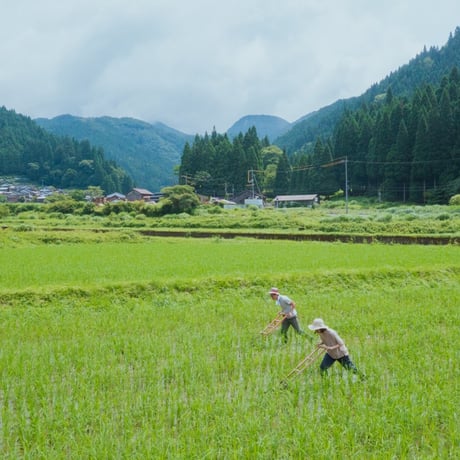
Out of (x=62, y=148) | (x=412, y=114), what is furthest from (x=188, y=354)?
(x=62, y=148)

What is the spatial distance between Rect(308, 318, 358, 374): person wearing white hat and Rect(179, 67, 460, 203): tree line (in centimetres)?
3141

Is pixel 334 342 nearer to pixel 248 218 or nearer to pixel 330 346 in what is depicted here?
pixel 330 346

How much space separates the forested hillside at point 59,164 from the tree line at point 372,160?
1515 inches

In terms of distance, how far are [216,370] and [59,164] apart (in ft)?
365

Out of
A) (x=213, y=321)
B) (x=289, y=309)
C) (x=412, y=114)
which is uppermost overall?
(x=412, y=114)

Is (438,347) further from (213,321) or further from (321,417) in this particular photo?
(213,321)

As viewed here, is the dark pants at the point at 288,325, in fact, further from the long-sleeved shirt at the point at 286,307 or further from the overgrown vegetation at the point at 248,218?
the overgrown vegetation at the point at 248,218

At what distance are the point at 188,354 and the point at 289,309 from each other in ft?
5.22

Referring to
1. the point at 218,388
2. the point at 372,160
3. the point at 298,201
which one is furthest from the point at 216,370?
the point at 298,201

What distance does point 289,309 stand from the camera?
5961mm

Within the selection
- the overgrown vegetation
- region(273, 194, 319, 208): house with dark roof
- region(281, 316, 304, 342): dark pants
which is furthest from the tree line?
region(281, 316, 304, 342): dark pants

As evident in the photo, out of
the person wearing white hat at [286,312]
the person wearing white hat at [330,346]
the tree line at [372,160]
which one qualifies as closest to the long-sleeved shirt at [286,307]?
the person wearing white hat at [286,312]

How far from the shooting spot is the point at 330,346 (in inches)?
181

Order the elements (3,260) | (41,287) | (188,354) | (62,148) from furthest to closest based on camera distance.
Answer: (62,148), (3,260), (41,287), (188,354)
